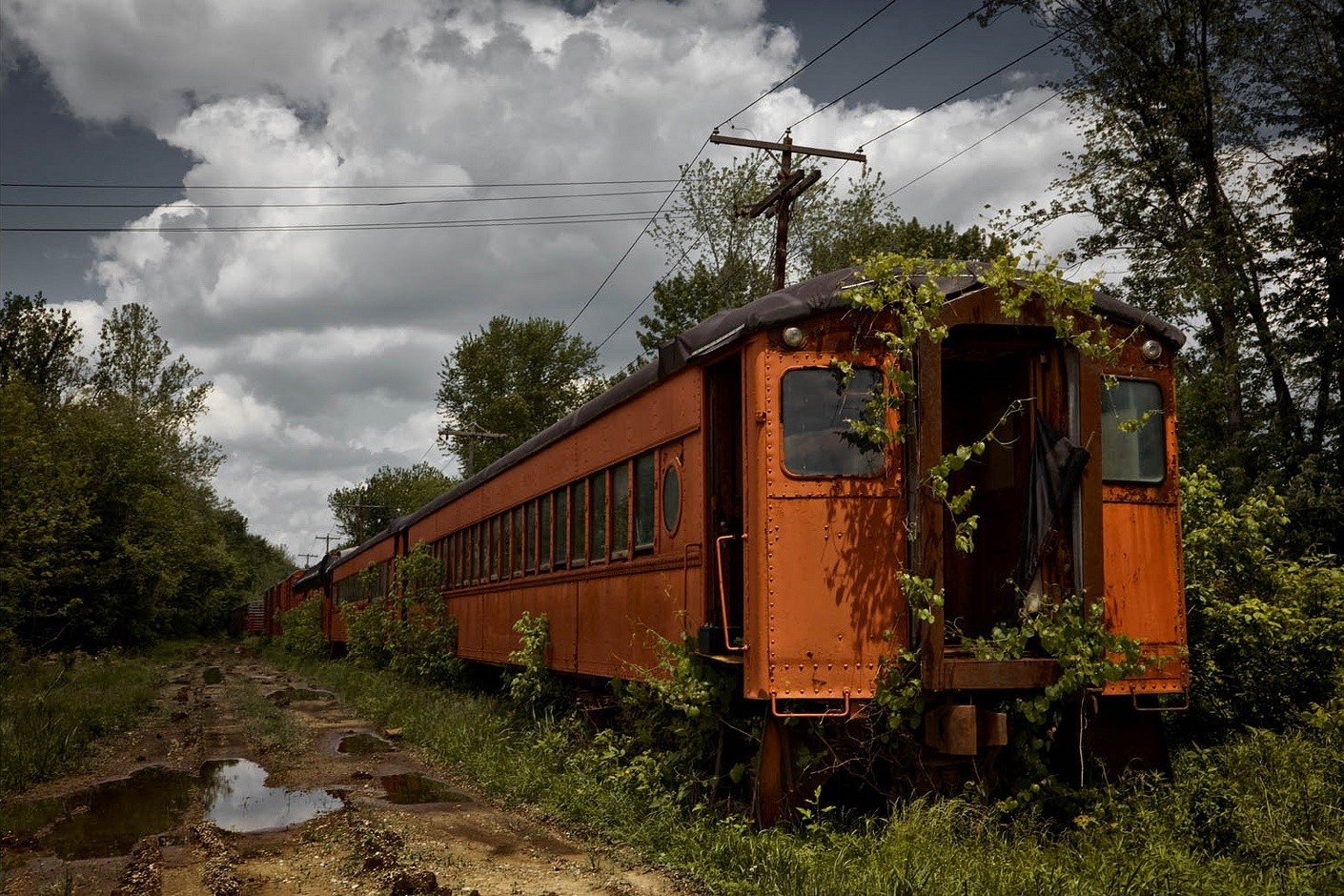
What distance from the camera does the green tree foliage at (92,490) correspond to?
20.7 meters

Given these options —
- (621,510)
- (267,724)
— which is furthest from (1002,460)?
(267,724)

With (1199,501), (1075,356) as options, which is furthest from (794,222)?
(1075,356)

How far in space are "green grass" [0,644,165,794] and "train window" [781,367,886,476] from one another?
7.94 metres

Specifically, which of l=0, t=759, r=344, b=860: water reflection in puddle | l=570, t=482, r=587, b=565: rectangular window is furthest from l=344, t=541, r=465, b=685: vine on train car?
l=570, t=482, r=587, b=565: rectangular window

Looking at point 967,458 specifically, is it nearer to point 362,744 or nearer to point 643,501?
point 643,501

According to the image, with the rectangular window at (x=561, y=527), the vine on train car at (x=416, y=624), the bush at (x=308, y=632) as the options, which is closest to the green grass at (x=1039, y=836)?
the rectangular window at (x=561, y=527)

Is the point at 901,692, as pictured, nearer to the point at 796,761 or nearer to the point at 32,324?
the point at 796,761

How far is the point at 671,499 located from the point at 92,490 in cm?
2961

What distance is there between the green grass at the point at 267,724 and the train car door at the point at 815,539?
803 centimetres

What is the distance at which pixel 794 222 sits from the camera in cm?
3597

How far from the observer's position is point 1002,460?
8.06 metres

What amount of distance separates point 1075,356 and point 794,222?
1148 inches

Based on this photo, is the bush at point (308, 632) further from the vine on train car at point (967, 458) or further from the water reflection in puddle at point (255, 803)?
the vine on train car at point (967, 458)

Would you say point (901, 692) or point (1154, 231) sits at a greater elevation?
point (1154, 231)
